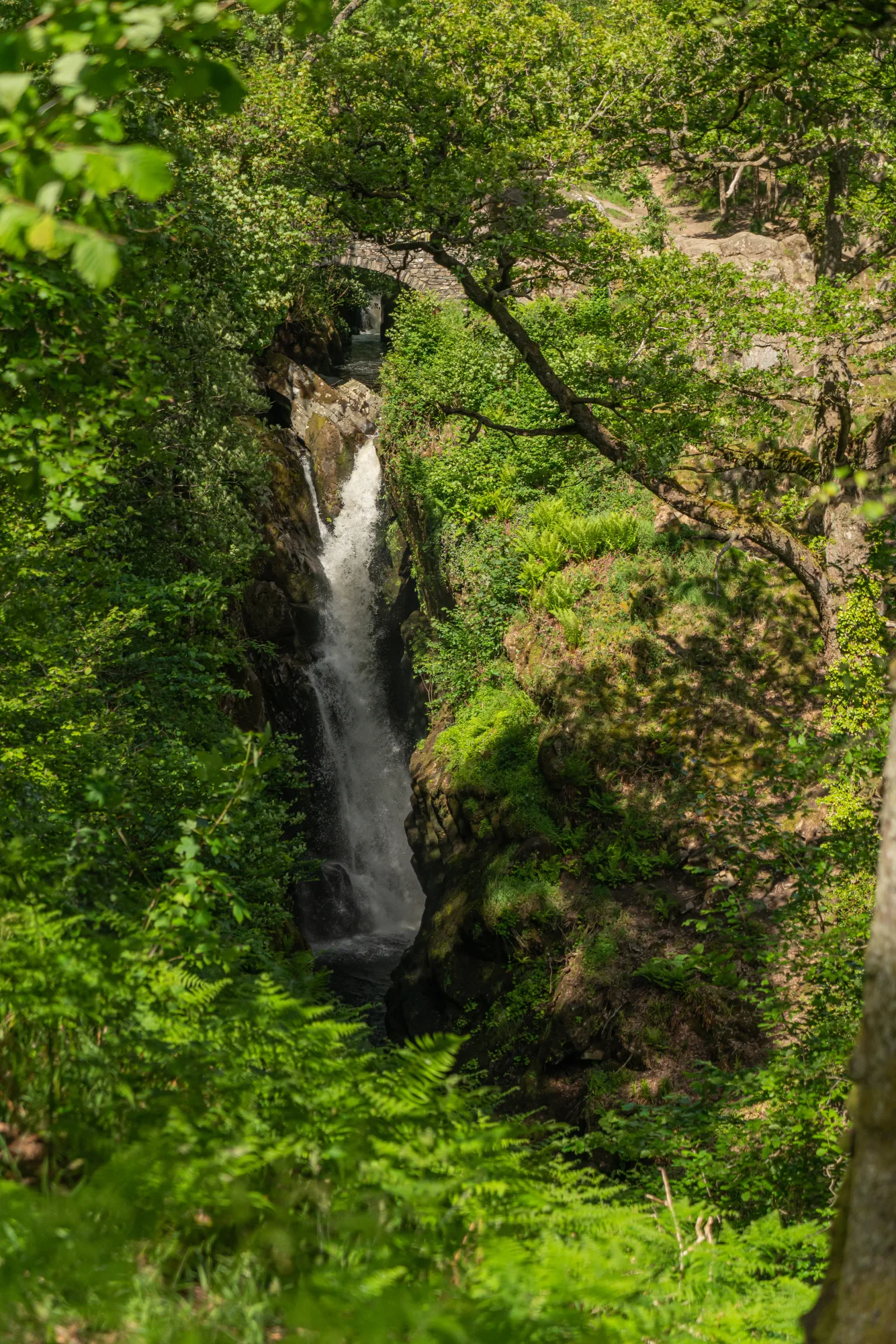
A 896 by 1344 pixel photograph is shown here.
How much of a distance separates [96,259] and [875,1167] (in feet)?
9.54

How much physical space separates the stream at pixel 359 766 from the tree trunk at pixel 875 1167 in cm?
1594

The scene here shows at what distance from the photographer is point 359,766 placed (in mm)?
20266

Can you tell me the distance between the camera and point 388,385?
66.6 ft

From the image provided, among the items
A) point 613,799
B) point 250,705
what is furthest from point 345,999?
point 613,799

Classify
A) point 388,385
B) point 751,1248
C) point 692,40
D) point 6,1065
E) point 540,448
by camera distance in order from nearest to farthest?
point 6,1065
point 751,1248
point 692,40
point 540,448
point 388,385

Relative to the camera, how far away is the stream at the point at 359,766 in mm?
19062

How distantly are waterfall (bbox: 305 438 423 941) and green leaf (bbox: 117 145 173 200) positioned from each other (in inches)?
691

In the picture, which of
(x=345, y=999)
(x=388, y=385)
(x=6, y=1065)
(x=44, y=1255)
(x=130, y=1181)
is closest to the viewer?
(x=44, y=1255)

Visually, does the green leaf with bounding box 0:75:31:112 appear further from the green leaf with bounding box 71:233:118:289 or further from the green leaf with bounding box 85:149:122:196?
the green leaf with bounding box 71:233:118:289

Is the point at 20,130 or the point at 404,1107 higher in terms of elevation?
the point at 20,130

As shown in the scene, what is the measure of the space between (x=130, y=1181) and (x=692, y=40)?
12873 mm

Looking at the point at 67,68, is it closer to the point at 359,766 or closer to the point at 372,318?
the point at 359,766

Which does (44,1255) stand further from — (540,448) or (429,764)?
(540,448)

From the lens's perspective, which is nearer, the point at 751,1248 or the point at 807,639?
the point at 751,1248
